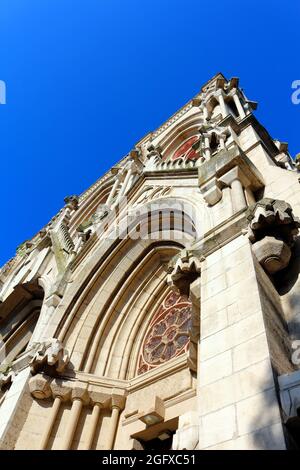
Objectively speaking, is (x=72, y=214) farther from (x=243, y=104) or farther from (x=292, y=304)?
(x=292, y=304)

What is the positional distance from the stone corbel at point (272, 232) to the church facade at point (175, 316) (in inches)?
0.6

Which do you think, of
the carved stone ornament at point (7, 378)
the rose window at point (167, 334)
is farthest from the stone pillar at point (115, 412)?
the carved stone ornament at point (7, 378)

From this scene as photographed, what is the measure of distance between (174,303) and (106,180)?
17822mm

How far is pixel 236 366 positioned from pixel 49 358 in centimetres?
501

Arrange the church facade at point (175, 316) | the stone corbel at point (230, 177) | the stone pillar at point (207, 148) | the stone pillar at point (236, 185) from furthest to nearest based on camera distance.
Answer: the stone pillar at point (207, 148) < the stone corbel at point (230, 177) < the stone pillar at point (236, 185) < the church facade at point (175, 316)

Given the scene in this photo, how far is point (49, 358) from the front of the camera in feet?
24.5

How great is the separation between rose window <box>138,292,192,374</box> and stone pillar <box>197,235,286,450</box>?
3649mm

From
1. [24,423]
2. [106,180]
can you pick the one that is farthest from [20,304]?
[106,180]

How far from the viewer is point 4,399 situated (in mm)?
7727

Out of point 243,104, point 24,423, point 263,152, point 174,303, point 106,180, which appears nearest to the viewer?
point 24,423

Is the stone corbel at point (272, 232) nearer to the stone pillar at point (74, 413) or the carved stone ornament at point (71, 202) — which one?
the stone pillar at point (74, 413)

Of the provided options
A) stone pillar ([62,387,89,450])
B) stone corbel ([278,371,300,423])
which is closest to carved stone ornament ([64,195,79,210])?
stone pillar ([62,387,89,450])

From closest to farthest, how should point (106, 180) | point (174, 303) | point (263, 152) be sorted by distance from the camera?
point (263, 152)
point (174, 303)
point (106, 180)

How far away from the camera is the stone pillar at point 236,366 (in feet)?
9.50
